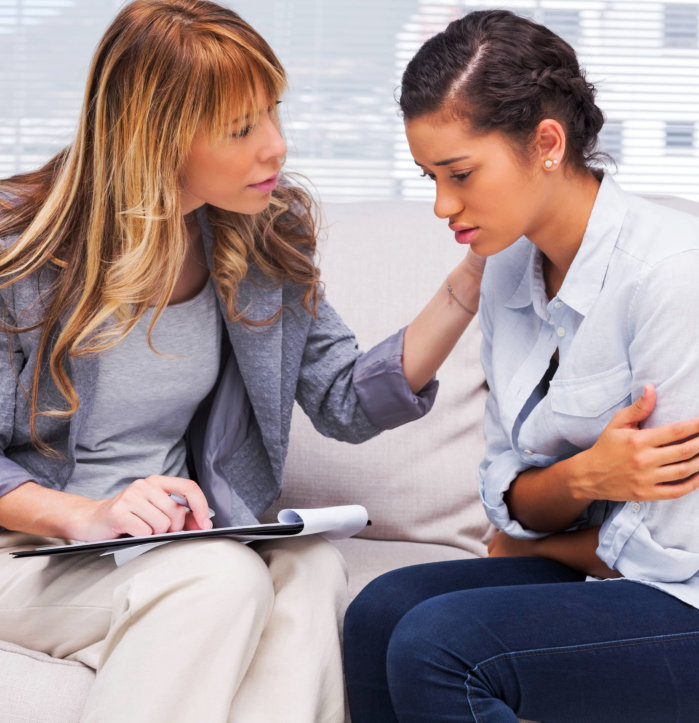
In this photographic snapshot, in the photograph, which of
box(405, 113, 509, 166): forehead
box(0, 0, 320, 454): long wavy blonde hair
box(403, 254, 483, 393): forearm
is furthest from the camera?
box(403, 254, 483, 393): forearm

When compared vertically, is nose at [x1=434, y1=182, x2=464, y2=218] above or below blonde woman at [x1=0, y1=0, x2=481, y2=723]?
above

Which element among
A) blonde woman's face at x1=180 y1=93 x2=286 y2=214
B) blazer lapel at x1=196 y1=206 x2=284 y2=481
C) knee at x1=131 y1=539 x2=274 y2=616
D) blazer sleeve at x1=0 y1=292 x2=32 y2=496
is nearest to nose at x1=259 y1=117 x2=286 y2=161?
blonde woman's face at x1=180 y1=93 x2=286 y2=214

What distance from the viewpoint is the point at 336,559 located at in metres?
1.23

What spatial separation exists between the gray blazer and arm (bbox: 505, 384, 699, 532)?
332 millimetres

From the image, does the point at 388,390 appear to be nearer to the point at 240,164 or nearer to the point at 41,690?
the point at 240,164

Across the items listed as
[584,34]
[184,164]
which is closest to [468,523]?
[184,164]

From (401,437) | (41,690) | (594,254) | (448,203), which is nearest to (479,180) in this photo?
(448,203)

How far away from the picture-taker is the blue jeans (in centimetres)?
99

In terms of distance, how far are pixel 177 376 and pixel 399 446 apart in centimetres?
46

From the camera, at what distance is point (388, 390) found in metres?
1.38

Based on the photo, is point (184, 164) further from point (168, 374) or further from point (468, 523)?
point (468, 523)

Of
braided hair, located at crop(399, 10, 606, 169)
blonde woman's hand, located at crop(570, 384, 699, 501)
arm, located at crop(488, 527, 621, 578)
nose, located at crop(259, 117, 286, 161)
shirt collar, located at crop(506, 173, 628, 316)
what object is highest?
braided hair, located at crop(399, 10, 606, 169)

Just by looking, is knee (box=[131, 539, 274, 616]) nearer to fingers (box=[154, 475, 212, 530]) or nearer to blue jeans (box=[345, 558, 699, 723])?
fingers (box=[154, 475, 212, 530])

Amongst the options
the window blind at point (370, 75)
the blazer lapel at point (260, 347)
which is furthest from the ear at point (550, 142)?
the window blind at point (370, 75)
